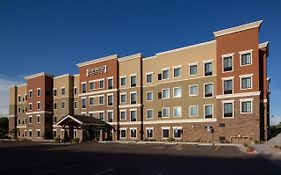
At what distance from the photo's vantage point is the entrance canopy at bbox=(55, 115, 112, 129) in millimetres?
49688

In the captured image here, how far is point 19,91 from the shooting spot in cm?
8094

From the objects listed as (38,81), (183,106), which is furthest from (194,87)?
(38,81)

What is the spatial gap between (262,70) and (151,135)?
66.3 ft

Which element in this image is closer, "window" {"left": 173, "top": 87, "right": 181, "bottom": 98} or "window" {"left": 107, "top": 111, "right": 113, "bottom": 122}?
"window" {"left": 173, "top": 87, "right": 181, "bottom": 98}

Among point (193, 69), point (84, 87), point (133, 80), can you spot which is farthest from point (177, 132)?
point (84, 87)

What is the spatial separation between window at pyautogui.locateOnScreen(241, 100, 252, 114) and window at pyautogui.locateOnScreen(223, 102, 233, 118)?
5.08ft

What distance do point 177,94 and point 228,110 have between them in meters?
9.26

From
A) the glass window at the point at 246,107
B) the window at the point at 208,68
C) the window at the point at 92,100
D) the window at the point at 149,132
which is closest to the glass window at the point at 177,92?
the window at the point at 208,68

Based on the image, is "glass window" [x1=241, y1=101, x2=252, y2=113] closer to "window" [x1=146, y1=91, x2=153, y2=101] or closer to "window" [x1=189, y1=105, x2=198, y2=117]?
"window" [x1=189, y1=105, x2=198, y2=117]

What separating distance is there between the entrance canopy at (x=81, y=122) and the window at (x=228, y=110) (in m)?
22.3

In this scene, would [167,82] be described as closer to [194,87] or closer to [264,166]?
[194,87]

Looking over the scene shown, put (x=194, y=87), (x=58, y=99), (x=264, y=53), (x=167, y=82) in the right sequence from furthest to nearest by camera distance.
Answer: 1. (x=58, y=99)
2. (x=167, y=82)
3. (x=194, y=87)
4. (x=264, y=53)

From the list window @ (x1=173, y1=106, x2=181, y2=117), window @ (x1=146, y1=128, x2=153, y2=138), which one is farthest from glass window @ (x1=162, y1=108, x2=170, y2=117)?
window @ (x1=146, y1=128, x2=153, y2=138)

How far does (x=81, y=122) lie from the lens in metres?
49.0
